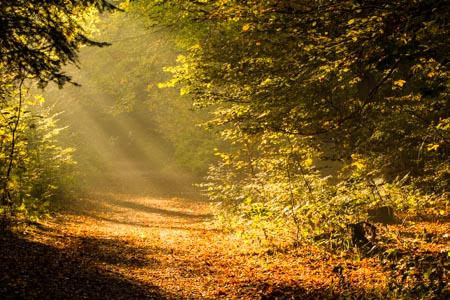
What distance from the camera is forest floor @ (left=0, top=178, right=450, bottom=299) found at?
6176 mm

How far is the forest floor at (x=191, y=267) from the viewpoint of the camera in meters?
6.18

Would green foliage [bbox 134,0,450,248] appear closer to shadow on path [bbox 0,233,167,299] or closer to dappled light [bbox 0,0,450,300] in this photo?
dappled light [bbox 0,0,450,300]

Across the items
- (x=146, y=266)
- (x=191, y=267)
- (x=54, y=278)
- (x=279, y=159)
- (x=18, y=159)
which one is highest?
(x=18, y=159)

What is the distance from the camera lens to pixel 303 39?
6844mm

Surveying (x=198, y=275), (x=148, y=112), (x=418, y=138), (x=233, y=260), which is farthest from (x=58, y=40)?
(x=148, y=112)

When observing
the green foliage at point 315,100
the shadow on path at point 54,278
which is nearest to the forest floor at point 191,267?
the shadow on path at point 54,278

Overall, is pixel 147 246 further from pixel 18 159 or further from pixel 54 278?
pixel 54 278

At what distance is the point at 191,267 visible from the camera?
352 inches

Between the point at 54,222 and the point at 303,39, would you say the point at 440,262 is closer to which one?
the point at 303,39

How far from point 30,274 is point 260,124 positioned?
5112 mm

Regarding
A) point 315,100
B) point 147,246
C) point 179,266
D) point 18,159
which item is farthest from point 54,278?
point 315,100

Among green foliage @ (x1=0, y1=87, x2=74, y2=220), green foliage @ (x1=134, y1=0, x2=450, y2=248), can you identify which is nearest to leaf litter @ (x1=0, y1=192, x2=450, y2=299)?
green foliage @ (x1=0, y1=87, x2=74, y2=220)

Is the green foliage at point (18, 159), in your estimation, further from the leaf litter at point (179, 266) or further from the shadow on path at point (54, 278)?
the shadow on path at point (54, 278)

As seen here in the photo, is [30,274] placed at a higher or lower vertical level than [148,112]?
lower
